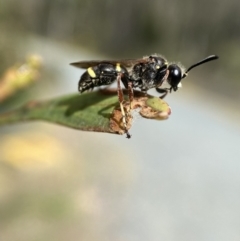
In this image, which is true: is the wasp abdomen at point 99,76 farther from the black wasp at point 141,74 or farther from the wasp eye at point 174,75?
the wasp eye at point 174,75

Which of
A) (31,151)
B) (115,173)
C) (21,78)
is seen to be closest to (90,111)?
(21,78)

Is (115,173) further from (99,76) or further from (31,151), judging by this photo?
(99,76)

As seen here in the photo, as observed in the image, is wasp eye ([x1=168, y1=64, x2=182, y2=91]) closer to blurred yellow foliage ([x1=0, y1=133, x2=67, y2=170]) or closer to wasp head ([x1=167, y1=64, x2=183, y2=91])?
wasp head ([x1=167, y1=64, x2=183, y2=91])

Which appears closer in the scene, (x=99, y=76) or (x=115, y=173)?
(x=99, y=76)

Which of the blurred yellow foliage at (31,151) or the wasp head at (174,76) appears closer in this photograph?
the wasp head at (174,76)

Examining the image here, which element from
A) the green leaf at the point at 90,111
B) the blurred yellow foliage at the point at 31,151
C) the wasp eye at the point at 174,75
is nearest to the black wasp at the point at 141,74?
the wasp eye at the point at 174,75

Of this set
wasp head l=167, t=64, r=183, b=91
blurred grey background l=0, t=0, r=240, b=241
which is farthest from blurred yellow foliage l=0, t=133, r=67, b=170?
wasp head l=167, t=64, r=183, b=91
